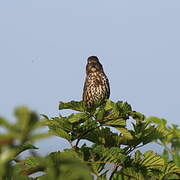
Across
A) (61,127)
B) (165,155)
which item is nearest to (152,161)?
(165,155)

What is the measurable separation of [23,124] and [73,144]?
2701 millimetres

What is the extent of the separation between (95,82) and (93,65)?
55cm

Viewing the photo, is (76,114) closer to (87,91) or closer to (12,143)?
(12,143)

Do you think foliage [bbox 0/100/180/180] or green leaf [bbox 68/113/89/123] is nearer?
foliage [bbox 0/100/180/180]

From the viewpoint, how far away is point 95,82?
11617 millimetres

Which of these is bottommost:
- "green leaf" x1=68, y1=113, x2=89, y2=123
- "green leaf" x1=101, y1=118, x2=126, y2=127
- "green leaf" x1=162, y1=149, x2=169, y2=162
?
"green leaf" x1=162, y1=149, x2=169, y2=162

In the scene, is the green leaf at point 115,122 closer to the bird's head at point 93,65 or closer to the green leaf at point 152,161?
the green leaf at point 152,161

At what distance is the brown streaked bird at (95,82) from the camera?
11172 millimetres

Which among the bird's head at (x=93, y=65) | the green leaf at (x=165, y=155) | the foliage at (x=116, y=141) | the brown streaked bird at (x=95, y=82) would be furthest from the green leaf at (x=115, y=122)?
the bird's head at (x=93, y=65)

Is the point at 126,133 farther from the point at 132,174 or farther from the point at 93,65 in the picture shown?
the point at 93,65

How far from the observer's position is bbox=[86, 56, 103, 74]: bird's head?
39.1ft

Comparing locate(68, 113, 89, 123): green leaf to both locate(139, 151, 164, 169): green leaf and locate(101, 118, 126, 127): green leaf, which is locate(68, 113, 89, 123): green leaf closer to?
locate(101, 118, 126, 127): green leaf

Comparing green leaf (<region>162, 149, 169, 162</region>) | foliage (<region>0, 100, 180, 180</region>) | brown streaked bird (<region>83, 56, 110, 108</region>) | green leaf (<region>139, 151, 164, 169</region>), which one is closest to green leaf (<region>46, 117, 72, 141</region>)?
foliage (<region>0, 100, 180, 180</region>)

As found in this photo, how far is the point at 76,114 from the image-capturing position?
126 inches
